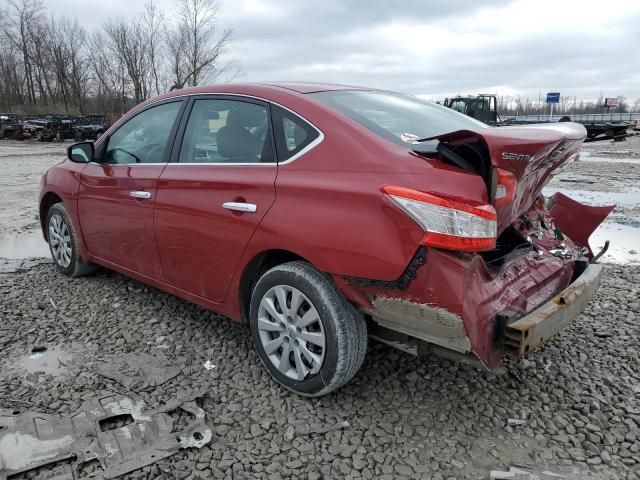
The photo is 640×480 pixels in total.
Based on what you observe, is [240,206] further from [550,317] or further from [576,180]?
[576,180]

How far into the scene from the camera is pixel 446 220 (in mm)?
2199

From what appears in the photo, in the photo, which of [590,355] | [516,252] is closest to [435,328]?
[516,252]

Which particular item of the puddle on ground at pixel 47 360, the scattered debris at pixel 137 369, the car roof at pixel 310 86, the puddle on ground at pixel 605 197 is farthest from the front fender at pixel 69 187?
the puddle on ground at pixel 605 197

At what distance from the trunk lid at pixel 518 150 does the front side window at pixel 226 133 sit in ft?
3.38

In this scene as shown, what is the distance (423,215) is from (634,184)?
1033 cm

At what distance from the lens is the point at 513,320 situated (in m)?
2.34

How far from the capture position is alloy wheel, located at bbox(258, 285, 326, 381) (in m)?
2.65

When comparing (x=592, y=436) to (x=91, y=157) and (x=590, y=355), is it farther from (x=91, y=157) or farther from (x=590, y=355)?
(x=91, y=157)

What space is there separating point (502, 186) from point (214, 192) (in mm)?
1597

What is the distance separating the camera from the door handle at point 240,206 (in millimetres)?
2777

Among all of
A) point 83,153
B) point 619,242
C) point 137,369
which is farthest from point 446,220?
point 619,242

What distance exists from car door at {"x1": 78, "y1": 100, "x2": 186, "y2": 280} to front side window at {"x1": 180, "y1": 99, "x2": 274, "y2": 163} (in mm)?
203

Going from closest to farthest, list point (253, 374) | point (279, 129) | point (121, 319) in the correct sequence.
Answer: point (279, 129)
point (253, 374)
point (121, 319)

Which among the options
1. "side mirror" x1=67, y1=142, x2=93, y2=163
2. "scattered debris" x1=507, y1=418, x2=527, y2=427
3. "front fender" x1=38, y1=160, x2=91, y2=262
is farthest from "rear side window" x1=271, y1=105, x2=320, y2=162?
"front fender" x1=38, y1=160, x2=91, y2=262
